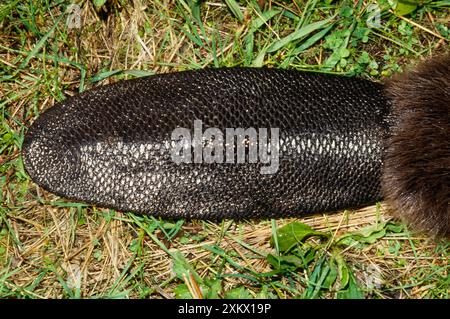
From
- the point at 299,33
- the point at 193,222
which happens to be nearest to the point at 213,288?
the point at 193,222

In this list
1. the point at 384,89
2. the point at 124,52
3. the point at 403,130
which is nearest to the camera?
the point at 403,130

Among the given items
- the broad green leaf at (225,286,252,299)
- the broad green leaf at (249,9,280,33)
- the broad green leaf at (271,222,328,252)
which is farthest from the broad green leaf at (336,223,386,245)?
the broad green leaf at (249,9,280,33)

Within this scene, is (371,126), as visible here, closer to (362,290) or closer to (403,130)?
(403,130)

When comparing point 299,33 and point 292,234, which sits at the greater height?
point 299,33

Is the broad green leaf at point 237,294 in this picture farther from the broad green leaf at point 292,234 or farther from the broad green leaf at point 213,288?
the broad green leaf at point 292,234

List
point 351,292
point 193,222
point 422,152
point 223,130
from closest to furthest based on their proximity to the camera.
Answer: point 422,152 < point 223,130 < point 351,292 < point 193,222

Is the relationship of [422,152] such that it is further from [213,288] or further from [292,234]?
[213,288]
